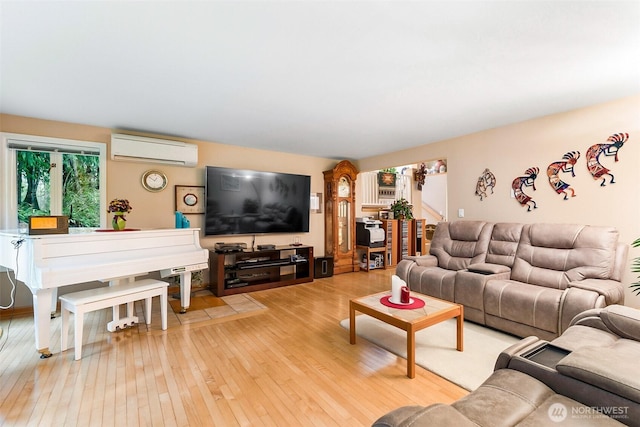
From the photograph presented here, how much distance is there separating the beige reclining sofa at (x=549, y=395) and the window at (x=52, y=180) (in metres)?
4.28

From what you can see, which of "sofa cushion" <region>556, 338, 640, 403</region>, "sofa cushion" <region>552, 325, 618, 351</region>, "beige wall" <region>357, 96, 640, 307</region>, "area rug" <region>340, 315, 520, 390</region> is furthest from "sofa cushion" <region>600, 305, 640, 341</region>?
"beige wall" <region>357, 96, 640, 307</region>

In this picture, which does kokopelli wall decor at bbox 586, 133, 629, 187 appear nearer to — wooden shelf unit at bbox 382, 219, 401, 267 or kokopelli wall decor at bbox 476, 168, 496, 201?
kokopelli wall decor at bbox 476, 168, 496, 201

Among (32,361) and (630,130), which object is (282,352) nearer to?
(32,361)

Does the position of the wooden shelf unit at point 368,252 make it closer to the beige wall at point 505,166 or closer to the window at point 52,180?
the beige wall at point 505,166

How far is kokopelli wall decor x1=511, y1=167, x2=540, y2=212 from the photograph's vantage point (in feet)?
10.9

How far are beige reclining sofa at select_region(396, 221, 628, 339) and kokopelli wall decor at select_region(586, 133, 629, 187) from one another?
61cm

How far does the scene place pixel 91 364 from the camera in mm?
2152

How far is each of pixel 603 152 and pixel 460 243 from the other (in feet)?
5.54

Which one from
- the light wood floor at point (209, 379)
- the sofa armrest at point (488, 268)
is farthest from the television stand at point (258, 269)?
the sofa armrest at point (488, 268)

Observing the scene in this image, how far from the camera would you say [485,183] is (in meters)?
3.78

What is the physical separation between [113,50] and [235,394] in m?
2.45

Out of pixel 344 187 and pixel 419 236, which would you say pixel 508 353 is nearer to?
pixel 344 187

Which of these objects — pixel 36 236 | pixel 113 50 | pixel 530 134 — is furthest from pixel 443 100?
pixel 36 236

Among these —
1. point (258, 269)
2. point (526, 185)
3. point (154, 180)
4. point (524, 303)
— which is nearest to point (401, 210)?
point (526, 185)
